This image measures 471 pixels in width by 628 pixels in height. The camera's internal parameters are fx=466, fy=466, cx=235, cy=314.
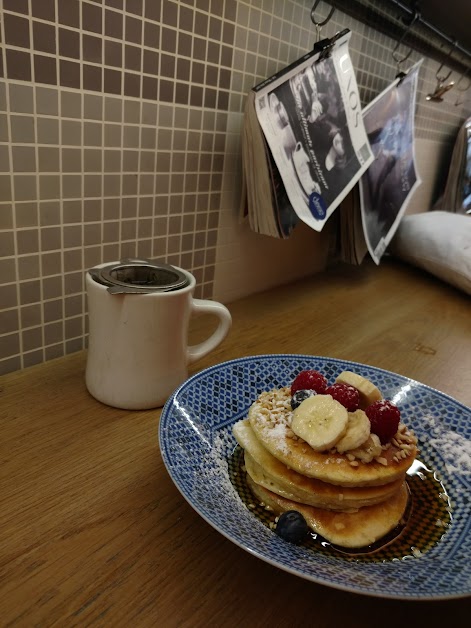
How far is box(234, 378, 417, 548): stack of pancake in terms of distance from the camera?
402mm

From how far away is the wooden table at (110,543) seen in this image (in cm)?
34

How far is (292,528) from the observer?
1.25 feet

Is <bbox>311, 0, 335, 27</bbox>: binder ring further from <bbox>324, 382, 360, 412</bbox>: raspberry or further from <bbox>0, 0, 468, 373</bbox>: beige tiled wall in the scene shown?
<bbox>324, 382, 360, 412</bbox>: raspberry

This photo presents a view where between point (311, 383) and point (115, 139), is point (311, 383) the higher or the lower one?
the lower one

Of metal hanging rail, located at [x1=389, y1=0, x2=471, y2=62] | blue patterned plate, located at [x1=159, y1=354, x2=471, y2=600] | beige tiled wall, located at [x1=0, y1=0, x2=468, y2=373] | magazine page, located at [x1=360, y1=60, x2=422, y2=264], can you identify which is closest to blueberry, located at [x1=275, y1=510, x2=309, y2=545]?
blue patterned plate, located at [x1=159, y1=354, x2=471, y2=600]

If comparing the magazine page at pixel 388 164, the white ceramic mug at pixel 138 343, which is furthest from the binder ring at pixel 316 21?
the white ceramic mug at pixel 138 343

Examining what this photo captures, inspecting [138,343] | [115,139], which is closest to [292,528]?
[138,343]

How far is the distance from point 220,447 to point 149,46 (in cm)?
53

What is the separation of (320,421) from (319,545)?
0.34 feet

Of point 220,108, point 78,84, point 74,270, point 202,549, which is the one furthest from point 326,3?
point 202,549

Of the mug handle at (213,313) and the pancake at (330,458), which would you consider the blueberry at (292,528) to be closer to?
the pancake at (330,458)

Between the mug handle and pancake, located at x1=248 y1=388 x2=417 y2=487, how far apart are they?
145 millimetres

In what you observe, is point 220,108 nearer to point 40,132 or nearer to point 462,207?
point 40,132

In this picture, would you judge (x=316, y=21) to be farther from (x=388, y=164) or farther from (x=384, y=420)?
(x=384, y=420)
